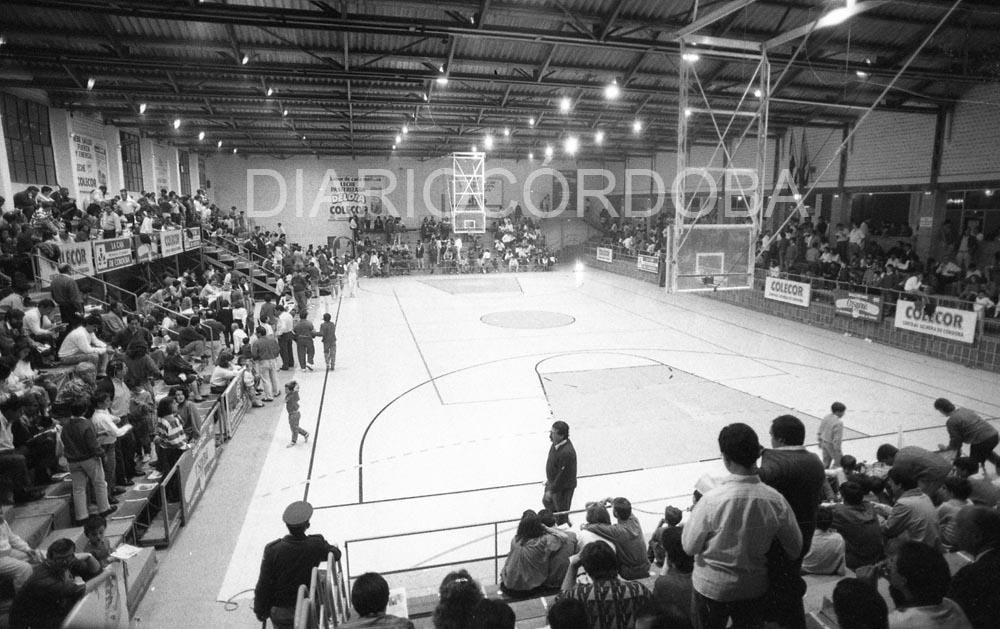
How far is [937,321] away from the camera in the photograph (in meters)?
15.4

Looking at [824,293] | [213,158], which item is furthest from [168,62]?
[213,158]

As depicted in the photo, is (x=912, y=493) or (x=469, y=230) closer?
(x=912, y=493)

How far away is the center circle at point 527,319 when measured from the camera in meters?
19.8

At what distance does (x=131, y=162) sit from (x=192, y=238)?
5.99 meters

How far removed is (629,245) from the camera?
3266 cm

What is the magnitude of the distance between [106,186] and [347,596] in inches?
895

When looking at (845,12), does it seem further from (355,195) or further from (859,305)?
(355,195)

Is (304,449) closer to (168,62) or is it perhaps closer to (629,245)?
(168,62)

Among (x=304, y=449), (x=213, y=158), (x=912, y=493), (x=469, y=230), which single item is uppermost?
(x=213, y=158)

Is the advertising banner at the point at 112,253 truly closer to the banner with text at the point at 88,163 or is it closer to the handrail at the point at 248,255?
the banner with text at the point at 88,163

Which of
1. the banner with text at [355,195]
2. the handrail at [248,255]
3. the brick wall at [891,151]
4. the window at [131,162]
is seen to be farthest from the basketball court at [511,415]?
the banner with text at [355,195]

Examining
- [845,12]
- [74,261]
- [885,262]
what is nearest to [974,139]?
[885,262]

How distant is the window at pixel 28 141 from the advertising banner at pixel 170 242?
11.9ft

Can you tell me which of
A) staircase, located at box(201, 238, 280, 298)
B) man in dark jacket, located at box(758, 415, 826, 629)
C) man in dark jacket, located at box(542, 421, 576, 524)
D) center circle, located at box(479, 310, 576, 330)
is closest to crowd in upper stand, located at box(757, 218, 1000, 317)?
center circle, located at box(479, 310, 576, 330)
